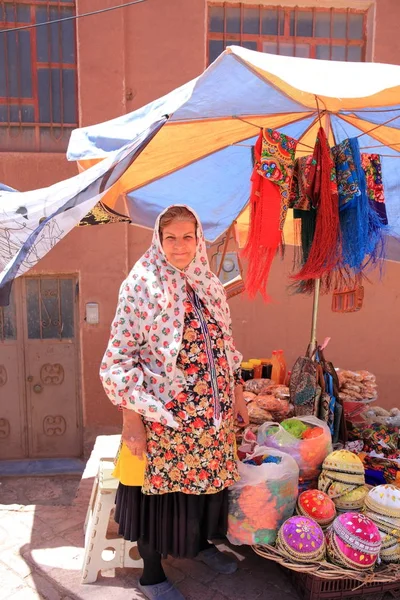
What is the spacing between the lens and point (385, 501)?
7.09 feet

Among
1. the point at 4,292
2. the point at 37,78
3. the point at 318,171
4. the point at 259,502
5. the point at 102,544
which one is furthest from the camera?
the point at 37,78

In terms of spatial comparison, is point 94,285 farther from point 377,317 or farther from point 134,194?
point 377,317

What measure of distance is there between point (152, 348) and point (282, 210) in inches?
42.8

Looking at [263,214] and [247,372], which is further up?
[263,214]

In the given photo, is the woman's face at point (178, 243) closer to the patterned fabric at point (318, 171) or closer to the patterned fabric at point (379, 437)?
the patterned fabric at point (318, 171)

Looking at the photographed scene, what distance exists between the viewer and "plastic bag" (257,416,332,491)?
2.41 meters

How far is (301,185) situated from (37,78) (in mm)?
3281

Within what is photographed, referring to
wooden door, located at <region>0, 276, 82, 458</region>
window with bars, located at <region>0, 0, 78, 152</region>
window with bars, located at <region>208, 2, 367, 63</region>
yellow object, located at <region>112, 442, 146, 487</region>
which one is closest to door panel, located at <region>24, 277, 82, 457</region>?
wooden door, located at <region>0, 276, 82, 458</region>

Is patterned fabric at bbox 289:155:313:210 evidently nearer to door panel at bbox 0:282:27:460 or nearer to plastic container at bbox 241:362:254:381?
plastic container at bbox 241:362:254:381

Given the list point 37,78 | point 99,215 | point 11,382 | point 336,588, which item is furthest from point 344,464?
point 37,78

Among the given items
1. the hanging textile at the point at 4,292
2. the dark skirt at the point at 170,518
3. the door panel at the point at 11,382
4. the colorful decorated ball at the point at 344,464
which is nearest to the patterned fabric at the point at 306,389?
the colorful decorated ball at the point at 344,464

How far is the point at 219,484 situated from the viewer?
210 centimetres

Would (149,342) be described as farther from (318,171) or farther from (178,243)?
(318,171)

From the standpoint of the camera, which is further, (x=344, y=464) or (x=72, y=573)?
(x=72, y=573)
